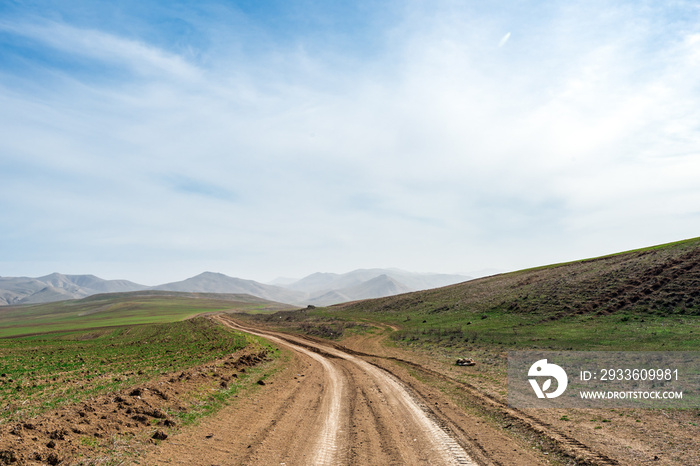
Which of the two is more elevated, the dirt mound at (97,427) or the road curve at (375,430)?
the road curve at (375,430)

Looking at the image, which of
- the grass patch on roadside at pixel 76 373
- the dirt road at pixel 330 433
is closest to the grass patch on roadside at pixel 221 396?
the dirt road at pixel 330 433

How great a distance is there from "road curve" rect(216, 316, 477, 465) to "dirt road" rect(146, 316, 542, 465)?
3 centimetres

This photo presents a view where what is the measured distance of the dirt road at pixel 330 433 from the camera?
428 inches

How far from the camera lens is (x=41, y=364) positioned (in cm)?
3250

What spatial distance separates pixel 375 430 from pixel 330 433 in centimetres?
177

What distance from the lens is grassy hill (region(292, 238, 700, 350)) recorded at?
31719mm

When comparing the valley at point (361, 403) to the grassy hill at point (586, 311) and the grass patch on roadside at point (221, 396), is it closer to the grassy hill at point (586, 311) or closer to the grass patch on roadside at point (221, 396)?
the grass patch on roadside at point (221, 396)

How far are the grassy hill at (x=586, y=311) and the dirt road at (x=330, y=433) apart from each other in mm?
21557

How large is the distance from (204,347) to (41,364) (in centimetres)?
1446

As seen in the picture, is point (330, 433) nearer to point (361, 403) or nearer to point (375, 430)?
point (375, 430)

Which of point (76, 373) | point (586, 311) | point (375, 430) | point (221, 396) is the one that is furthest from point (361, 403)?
point (586, 311)

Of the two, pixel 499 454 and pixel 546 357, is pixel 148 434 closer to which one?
pixel 499 454

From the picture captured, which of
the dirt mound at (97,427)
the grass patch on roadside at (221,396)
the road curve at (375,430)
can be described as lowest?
the grass patch on roadside at (221,396)

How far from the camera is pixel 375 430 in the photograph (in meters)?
13.5
